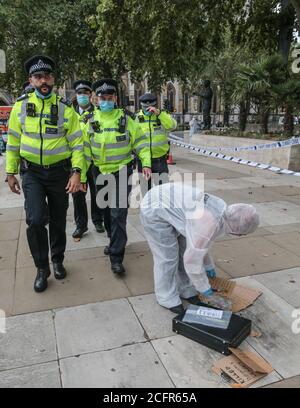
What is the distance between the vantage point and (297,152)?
9547mm

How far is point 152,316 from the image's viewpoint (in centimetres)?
317

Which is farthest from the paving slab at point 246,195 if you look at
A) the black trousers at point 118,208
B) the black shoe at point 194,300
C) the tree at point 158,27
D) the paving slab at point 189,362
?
the tree at point 158,27

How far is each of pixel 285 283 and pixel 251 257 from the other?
0.66m

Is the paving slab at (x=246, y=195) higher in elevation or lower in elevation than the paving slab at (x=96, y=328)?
higher

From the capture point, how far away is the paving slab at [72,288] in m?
3.40

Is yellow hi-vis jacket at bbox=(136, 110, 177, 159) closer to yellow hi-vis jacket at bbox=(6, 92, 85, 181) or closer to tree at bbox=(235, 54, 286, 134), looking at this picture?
yellow hi-vis jacket at bbox=(6, 92, 85, 181)

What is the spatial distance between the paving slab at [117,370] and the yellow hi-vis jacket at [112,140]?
1.84m

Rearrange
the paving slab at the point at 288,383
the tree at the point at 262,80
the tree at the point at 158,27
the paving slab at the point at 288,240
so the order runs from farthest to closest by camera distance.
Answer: the tree at the point at 158,27 → the tree at the point at 262,80 → the paving slab at the point at 288,240 → the paving slab at the point at 288,383

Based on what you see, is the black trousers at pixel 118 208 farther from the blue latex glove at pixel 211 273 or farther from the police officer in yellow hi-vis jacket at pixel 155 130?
the police officer in yellow hi-vis jacket at pixel 155 130

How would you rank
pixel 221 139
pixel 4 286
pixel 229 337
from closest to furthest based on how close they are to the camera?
pixel 229 337
pixel 4 286
pixel 221 139

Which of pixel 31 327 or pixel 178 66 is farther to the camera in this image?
pixel 178 66

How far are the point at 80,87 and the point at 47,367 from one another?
3505 millimetres

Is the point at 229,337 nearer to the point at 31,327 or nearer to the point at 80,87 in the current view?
the point at 31,327
